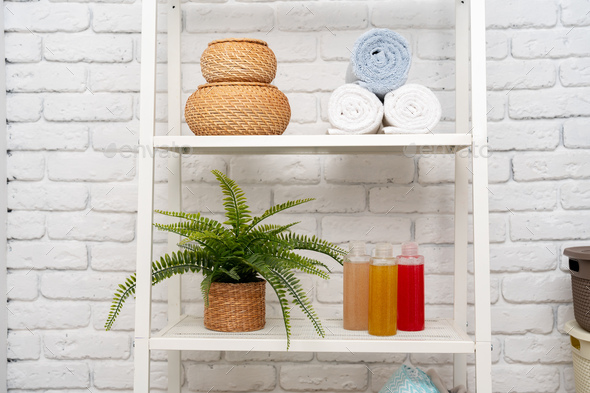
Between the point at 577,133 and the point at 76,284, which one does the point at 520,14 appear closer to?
the point at 577,133

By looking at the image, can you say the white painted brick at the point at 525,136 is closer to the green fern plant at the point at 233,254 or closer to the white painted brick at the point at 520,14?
the white painted brick at the point at 520,14

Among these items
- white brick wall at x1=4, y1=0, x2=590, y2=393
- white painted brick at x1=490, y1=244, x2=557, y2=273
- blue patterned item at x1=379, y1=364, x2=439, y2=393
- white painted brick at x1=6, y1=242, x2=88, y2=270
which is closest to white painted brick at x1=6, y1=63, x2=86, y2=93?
white brick wall at x1=4, y1=0, x2=590, y2=393

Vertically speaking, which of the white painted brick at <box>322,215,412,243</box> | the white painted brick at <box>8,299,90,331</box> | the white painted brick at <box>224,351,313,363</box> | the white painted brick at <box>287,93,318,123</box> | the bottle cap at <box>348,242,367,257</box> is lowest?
the white painted brick at <box>224,351,313,363</box>

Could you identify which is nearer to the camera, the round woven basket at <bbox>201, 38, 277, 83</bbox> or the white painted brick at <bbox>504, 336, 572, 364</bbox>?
the round woven basket at <bbox>201, 38, 277, 83</bbox>

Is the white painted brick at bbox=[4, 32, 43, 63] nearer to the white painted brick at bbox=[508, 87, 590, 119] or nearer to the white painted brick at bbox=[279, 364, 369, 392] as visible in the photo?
the white painted brick at bbox=[279, 364, 369, 392]

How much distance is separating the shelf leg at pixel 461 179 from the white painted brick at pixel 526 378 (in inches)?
6.2

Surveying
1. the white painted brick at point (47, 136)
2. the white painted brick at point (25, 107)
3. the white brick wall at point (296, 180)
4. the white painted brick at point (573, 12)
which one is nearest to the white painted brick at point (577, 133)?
the white brick wall at point (296, 180)

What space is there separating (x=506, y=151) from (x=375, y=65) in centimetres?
49

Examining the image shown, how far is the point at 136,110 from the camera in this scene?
4.29 feet

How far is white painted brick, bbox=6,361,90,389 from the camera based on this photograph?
130 centimetres

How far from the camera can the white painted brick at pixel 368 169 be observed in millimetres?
1277

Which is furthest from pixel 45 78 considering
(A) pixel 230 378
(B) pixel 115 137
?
(A) pixel 230 378

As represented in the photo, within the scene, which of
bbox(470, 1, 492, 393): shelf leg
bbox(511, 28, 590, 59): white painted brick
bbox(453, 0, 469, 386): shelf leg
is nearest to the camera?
bbox(470, 1, 492, 393): shelf leg

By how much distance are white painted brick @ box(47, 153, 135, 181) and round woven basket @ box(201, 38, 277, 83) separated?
426 mm
